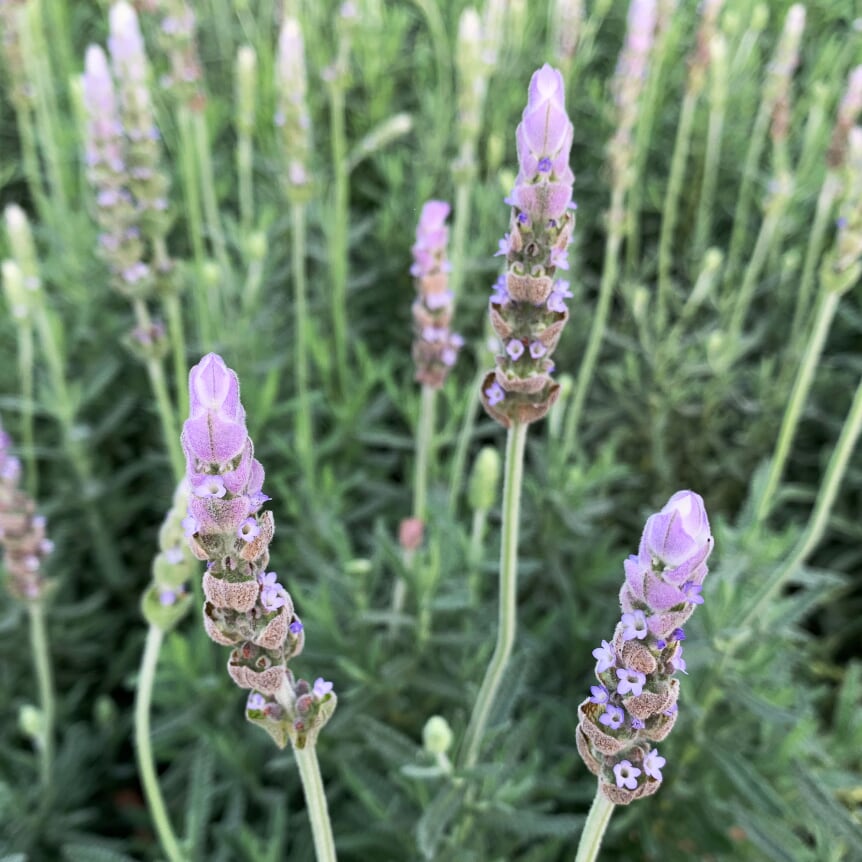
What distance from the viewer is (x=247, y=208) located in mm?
2465

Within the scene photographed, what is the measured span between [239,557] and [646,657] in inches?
15.6

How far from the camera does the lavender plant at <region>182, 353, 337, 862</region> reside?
0.76m

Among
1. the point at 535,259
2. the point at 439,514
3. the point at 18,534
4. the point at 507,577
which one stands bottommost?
the point at 439,514

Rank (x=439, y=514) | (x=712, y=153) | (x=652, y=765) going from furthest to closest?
(x=712, y=153), (x=439, y=514), (x=652, y=765)

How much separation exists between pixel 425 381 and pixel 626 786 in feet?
2.92

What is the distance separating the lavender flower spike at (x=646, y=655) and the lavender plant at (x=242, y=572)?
11.9 inches

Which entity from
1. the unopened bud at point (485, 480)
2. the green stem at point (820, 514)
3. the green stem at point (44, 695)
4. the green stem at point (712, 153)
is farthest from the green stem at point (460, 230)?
the green stem at point (44, 695)

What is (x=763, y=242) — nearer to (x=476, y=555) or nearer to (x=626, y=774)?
(x=476, y=555)

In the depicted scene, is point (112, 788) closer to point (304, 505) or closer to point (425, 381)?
point (304, 505)

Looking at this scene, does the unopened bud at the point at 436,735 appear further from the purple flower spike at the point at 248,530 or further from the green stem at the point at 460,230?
the green stem at the point at 460,230

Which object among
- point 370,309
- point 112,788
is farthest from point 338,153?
point 112,788

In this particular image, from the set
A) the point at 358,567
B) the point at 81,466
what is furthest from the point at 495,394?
the point at 81,466

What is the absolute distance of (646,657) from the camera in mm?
828

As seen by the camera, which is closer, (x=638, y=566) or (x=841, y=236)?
(x=638, y=566)
